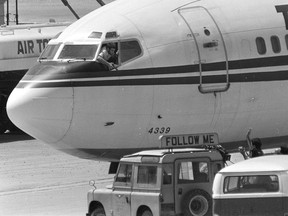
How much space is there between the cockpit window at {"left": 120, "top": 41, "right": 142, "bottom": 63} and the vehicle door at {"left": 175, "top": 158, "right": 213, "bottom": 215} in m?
3.20

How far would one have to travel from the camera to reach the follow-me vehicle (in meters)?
18.5

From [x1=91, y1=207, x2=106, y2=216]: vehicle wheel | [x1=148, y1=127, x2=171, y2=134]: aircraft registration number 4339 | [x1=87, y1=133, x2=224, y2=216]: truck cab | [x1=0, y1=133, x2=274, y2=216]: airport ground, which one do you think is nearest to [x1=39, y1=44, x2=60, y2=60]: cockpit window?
[x1=148, y1=127, x2=171, y2=134]: aircraft registration number 4339

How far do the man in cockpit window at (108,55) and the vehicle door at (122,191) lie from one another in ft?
8.17

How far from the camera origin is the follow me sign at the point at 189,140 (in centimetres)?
2238

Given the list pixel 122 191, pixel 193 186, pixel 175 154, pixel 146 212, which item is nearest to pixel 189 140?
pixel 175 154

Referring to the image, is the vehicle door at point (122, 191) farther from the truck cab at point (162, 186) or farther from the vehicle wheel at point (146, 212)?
the vehicle wheel at point (146, 212)

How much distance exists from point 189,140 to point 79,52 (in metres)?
2.97

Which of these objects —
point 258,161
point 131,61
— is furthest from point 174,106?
point 258,161

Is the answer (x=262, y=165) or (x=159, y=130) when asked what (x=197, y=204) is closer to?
(x=262, y=165)

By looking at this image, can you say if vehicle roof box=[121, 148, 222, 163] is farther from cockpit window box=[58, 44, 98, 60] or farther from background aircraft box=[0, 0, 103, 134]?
background aircraft box=[0, 0, 103, 134]

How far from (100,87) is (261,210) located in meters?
5.95

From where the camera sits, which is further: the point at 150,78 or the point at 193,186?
the point at 150,78

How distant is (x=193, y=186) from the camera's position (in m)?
21.4

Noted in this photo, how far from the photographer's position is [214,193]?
63.4 feet
